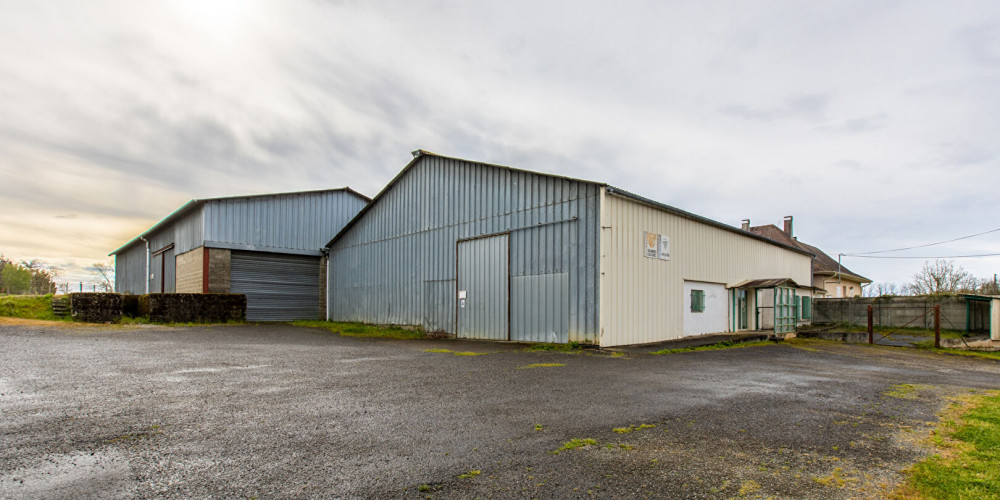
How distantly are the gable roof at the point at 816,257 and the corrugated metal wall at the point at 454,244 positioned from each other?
27111 mm

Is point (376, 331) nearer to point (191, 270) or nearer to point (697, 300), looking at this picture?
point (191, 270)

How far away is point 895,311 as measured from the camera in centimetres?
2417

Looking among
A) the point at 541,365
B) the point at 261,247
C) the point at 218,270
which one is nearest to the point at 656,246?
the point at 541,365

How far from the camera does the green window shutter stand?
1636cm

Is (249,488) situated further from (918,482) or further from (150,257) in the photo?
(150,257)

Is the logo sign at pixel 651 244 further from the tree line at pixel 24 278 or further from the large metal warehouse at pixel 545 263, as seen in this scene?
the tree line at pixel 24 278

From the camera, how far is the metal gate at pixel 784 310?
17914 mm

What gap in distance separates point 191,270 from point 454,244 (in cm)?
1326

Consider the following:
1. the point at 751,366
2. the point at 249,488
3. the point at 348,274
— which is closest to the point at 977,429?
the point at 751,366

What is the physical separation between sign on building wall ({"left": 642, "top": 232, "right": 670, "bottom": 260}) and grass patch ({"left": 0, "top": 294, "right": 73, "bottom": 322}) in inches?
782

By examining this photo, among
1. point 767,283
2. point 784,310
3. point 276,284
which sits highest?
point 767,283

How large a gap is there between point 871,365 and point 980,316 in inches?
635

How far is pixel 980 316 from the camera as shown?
2123 centimetres

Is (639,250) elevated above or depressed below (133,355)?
above
